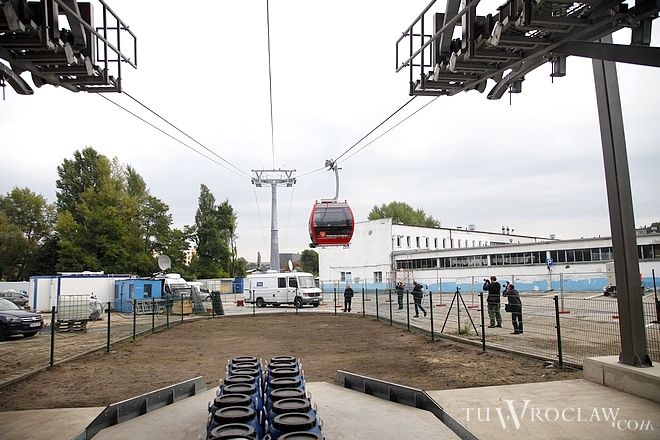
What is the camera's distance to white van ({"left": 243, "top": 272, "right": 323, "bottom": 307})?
35344mm

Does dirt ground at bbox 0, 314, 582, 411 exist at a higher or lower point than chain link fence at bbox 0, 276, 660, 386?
lower

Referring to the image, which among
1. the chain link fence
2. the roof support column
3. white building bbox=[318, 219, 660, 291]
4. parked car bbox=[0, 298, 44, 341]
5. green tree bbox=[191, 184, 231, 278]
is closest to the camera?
the roof support column

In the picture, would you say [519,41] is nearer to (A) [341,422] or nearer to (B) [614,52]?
(B) [614,52]

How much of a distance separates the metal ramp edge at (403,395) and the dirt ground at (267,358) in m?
2.15

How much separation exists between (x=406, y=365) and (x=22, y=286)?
5403cm

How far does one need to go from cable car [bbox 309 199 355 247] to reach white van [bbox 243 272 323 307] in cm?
1474

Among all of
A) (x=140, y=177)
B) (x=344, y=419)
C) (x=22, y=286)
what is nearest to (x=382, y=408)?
(x=344, y=419)

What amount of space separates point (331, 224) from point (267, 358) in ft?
27.5

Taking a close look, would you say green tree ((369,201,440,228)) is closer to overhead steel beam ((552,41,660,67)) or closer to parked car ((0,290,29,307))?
parked car ((0,290,29,307))

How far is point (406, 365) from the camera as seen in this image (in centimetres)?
1159

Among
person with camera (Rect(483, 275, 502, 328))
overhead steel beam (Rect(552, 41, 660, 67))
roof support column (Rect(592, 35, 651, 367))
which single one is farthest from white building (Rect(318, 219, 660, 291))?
overhead steel beam (Rect(552, 41, 660, 67))

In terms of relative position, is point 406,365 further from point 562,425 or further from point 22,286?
point 22,286

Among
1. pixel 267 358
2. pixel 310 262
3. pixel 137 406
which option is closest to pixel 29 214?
pixel 310 262

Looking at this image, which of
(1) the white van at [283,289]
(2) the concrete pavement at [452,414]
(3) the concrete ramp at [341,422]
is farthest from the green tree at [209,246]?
(3) the concrete ramp at [341,422]
